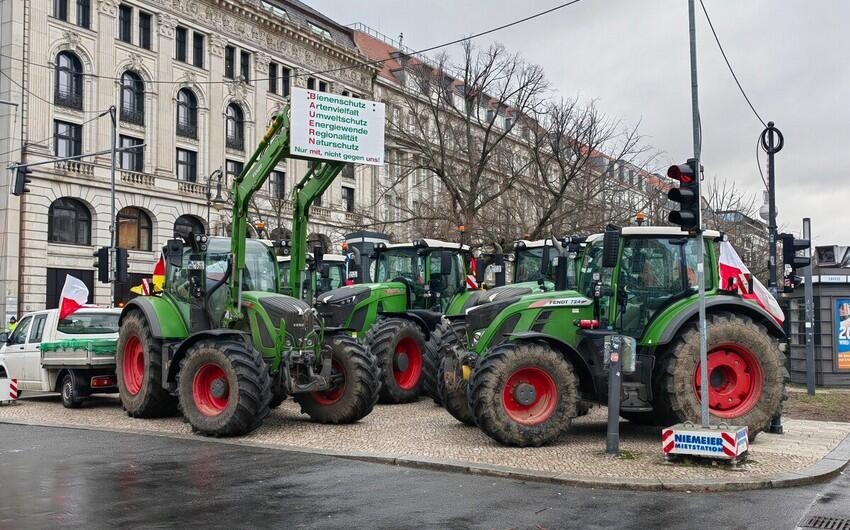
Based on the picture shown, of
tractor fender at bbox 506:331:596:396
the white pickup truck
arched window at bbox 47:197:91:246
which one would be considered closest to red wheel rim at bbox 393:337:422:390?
the white pickup truck

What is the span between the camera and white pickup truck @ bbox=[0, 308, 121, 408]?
16891mm

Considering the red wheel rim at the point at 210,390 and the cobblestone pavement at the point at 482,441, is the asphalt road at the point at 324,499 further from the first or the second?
the red wheel rim at the point at 210,390

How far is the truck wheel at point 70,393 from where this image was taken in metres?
17.0

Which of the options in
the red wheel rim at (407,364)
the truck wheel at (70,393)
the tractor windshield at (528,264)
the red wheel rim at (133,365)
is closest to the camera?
the red wheel rim at (133,365)

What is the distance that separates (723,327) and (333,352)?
5.92m

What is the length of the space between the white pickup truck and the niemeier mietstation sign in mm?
6257

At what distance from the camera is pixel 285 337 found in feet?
44.1

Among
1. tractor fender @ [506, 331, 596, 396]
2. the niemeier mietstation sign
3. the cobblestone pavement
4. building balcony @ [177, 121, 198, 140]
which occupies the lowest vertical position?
the cobblestone pavement

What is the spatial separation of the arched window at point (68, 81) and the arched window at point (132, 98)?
247 centimetres

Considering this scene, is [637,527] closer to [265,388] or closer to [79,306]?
[265,388]

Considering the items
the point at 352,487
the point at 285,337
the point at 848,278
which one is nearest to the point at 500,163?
the point at 848,278

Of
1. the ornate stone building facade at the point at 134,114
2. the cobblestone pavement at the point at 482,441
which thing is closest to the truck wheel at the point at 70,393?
the cobblestone pavement at the point at 482,441

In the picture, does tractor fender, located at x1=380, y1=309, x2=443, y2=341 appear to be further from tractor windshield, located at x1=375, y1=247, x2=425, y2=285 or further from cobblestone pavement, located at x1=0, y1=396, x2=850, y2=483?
cobblestone pavement, located at x1=0, y1=396, x2=850, y2=483

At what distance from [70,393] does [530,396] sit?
10.1 meters
